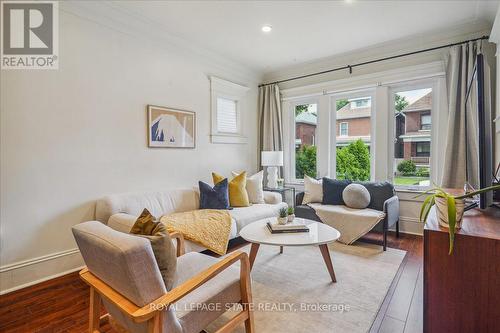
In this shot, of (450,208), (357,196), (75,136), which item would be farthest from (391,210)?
(75,136)

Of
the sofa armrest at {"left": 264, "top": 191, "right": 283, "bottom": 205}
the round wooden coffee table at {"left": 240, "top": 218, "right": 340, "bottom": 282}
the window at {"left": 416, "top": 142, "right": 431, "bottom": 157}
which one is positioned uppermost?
the window at {"left": 416, "top": 142, "right": 431, "bottom": 157}

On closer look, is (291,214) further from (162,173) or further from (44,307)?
(44,307)

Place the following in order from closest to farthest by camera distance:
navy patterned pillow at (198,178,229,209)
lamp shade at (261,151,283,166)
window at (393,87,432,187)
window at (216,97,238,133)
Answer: navy patterned pillow at (198,178,229,209), window at (393,87,432,187), window at (216,97,238,133), lamp shade at (261,151,283,166)

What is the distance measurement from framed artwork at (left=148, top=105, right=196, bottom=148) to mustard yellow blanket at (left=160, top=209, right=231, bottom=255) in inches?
40.6

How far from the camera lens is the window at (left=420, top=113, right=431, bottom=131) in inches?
145

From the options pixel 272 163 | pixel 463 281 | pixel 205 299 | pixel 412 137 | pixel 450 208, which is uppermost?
pixel 412 137

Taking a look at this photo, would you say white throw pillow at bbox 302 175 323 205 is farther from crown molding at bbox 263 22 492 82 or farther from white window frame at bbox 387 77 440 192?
crown molding at bbox 263 22 492 82

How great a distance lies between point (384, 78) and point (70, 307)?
4.55 m

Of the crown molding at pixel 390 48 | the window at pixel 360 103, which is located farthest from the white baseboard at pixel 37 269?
the window at pixel 360 103

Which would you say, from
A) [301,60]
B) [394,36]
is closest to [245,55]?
[301,60]

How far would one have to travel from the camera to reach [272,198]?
13.2 ft

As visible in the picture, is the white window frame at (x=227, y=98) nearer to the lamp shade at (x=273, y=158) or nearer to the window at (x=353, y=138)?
the lamp shade at (x=273, y=158)

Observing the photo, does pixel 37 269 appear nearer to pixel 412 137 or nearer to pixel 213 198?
pixel 213 198

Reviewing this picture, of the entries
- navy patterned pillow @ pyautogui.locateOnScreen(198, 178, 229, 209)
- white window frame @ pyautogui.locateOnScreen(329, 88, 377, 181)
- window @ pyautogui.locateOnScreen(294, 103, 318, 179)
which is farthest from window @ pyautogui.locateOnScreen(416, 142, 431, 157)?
navy patterned pillow @ pyautogui.locateOnScreen(198, 178, 229, 209)
